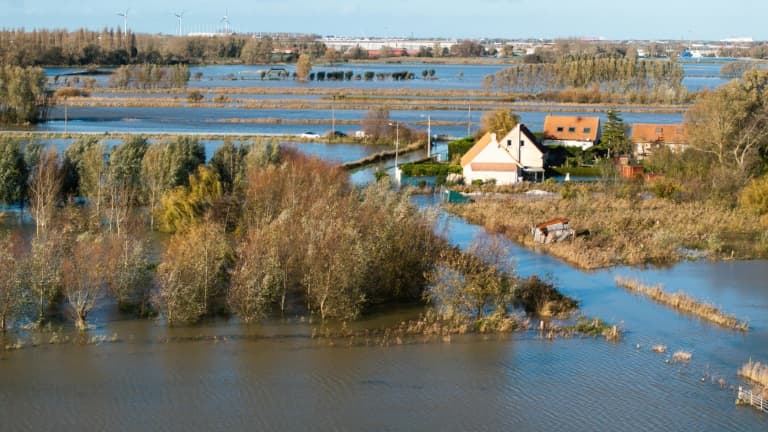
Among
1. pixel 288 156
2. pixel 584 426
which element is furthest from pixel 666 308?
pixel 288 156

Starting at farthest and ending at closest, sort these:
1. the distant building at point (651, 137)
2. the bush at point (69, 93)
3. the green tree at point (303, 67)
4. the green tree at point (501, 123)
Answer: the green tree at point (303, 67) → the bush at point (69, 93) → the green tree at point (501, 123) → the distant building at point (651, 137)

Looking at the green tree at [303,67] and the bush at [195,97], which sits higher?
the green tree at [303,67]

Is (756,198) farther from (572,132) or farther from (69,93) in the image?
(69,93)

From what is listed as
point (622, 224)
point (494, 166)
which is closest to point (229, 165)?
point (494, 166)

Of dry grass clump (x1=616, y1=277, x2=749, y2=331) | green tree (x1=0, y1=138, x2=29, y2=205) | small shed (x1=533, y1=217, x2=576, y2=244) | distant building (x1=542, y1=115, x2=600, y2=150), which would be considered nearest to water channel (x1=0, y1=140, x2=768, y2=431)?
dry grass clump (x1=616, y1=277, x2=749, y2=331)

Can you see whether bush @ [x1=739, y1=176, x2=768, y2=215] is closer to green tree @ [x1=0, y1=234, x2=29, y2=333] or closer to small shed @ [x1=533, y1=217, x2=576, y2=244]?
small shed @ [x1=533, y1=217, x2=576, y2=244]

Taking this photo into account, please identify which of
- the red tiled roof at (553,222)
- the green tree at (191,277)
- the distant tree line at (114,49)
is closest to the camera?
the green tree at (191,277)

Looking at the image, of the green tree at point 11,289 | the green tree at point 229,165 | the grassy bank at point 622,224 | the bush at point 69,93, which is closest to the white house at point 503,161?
the grassy bank at point 622,224

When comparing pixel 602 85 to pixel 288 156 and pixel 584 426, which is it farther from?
pixel 584 426

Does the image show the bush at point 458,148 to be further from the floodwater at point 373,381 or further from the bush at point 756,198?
the floodwater at point 373,381
